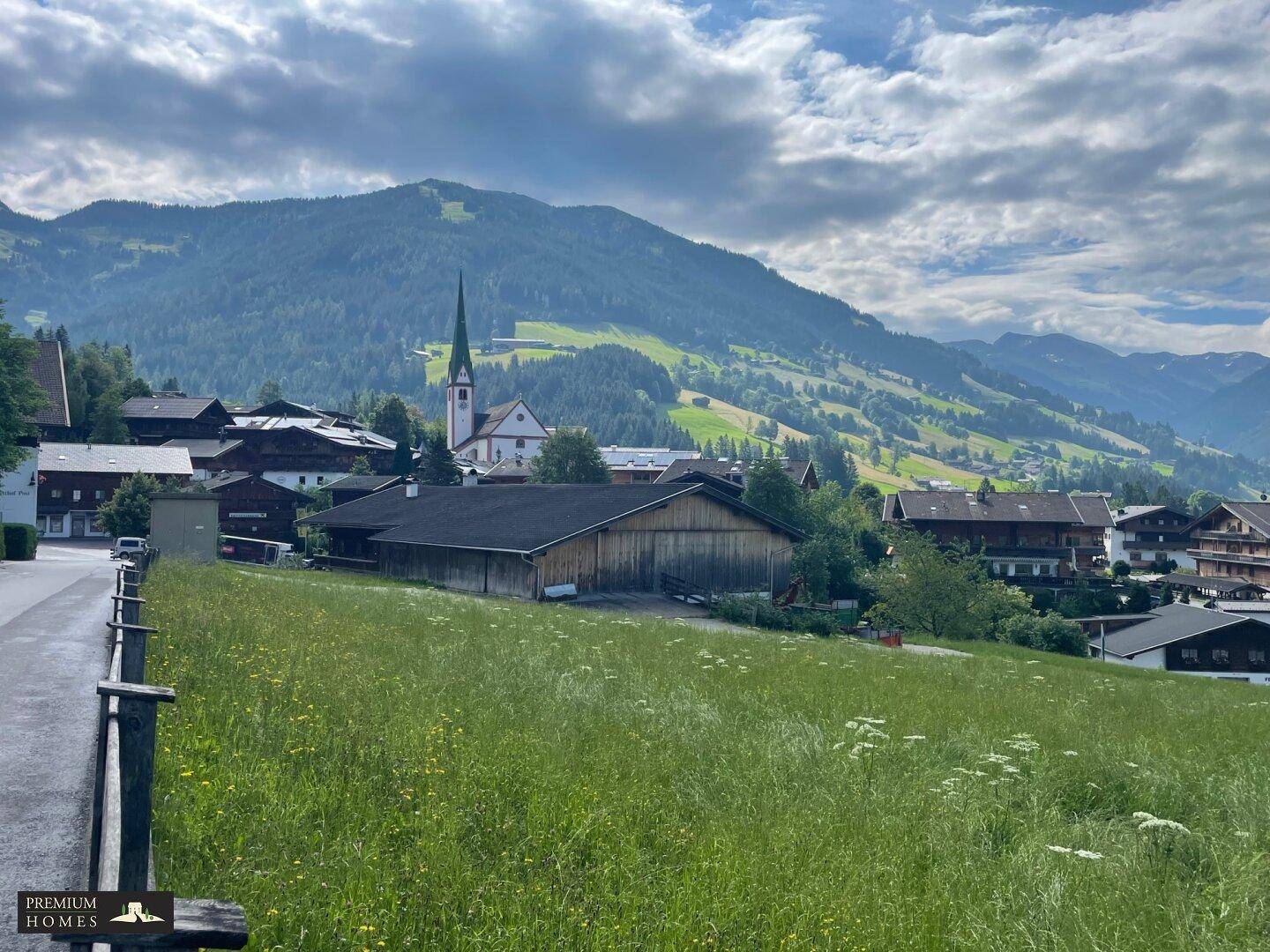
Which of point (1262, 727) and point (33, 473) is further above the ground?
point (33, 473)

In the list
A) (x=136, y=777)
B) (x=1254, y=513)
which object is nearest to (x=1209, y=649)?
(x=1254, y=513)

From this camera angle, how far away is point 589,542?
39.5 meters

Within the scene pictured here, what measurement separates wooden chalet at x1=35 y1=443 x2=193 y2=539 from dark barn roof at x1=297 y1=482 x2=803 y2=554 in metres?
31.3

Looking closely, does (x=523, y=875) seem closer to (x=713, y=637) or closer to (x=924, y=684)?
(x=924, y=684)

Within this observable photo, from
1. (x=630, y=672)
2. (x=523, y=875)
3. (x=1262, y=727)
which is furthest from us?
(x=1262, y=727)

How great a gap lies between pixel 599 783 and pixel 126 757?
4.66 metres

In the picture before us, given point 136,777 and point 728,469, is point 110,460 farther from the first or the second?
point 136,777

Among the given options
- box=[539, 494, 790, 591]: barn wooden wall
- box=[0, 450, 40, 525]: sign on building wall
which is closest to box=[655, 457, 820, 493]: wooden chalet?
box=[0, 450, 40, 525]: sign on building wall

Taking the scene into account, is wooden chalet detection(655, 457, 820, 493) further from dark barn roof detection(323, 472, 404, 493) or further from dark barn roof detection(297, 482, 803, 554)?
dark barn roof detection(297, 482, 803, 554)

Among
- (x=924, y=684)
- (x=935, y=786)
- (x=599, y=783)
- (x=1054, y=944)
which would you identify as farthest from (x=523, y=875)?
(x=924, y=684)

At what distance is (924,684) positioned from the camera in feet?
57.5

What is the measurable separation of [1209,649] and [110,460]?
86695mm

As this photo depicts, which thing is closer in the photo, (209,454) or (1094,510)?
(1094,510)

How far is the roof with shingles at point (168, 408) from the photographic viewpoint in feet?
371
